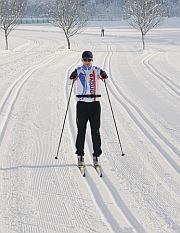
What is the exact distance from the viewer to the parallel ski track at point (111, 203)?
4.91 m

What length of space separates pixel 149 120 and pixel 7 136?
3491mm

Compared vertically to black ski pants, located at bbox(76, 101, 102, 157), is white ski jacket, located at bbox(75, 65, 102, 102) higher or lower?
higher

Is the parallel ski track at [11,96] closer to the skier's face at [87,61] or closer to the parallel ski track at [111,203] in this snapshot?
the skier's face at [87,61]

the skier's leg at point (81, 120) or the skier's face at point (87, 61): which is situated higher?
the skier's face at point (87, 61)

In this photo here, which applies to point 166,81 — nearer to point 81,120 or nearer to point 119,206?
point 81,120

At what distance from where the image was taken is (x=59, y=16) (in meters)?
46.4

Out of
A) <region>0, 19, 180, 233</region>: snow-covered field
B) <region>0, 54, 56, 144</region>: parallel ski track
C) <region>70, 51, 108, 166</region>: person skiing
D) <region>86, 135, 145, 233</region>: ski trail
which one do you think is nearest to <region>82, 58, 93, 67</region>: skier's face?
<region>70, 51, 108, 166</region>: person skiing

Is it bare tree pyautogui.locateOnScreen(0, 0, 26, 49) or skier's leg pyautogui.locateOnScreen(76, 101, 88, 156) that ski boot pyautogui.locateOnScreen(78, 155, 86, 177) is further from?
bare tree pyautogui.locateOnScreen(0, 0, 26, 49)

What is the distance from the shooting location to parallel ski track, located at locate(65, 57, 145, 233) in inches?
193

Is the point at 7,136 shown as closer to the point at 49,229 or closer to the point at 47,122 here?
the point at 47,122

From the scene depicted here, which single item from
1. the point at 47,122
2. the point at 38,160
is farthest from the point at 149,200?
the point at 47,122

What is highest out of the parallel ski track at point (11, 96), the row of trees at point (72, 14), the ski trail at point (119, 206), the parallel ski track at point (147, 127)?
the row of trees at point (72, 14)

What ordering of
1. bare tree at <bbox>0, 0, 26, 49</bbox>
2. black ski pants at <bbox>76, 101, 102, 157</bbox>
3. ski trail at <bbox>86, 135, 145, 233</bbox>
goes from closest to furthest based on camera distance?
1. ski trail at <bbox>86, 135, 145, 233</bbox>
2. black ski pants at <bbox>76, 101, 102, 157</bbox>
3. bare tree at <bbox>0, 0, 26, 49</bbox>

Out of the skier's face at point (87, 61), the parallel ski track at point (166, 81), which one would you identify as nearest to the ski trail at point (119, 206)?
the skier's face at point (87, 61)
